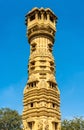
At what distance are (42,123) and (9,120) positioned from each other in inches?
1239

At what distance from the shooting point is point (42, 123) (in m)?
29.8

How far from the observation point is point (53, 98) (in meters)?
32.2

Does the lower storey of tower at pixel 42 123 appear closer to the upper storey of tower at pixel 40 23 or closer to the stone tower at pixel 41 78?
the stone tower at pixel 41 78

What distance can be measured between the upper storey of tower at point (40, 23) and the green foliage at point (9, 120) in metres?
28.2

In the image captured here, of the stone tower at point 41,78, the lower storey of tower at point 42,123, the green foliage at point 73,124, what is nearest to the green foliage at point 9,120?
the green foliage at point 73,124

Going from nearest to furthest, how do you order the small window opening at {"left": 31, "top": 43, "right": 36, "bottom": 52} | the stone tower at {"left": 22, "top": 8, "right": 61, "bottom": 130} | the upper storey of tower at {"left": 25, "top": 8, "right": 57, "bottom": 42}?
the stone tower at {"left": 22, "top": 8, "right": 61, "bottom": 130}
the small window opening at {"left": 31, "top": 43, "right": 36, "bottom": 52}
the upper storey of tower at {"left": 25, "top": 8, "right": 57, "bottom": 42}

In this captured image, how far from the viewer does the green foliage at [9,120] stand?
195 feet

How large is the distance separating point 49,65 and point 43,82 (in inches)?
113

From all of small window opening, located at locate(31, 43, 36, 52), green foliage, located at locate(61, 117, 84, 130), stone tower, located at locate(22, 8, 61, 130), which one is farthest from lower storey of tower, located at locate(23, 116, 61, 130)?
green foliage, located at locate(61, 117, 84, 130)

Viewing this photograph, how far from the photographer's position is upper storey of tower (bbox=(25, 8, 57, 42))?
36.1 m

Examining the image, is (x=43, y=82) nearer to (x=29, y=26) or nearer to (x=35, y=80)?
(x=35, y=80)

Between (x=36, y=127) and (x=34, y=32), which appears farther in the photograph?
(x=34, y=32)

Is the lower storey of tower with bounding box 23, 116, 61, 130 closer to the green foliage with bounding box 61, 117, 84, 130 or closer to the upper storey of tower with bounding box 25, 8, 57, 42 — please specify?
the upper storey of tower with bounding box 25, 8, 57, 42

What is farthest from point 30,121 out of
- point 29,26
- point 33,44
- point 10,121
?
point 10,121
